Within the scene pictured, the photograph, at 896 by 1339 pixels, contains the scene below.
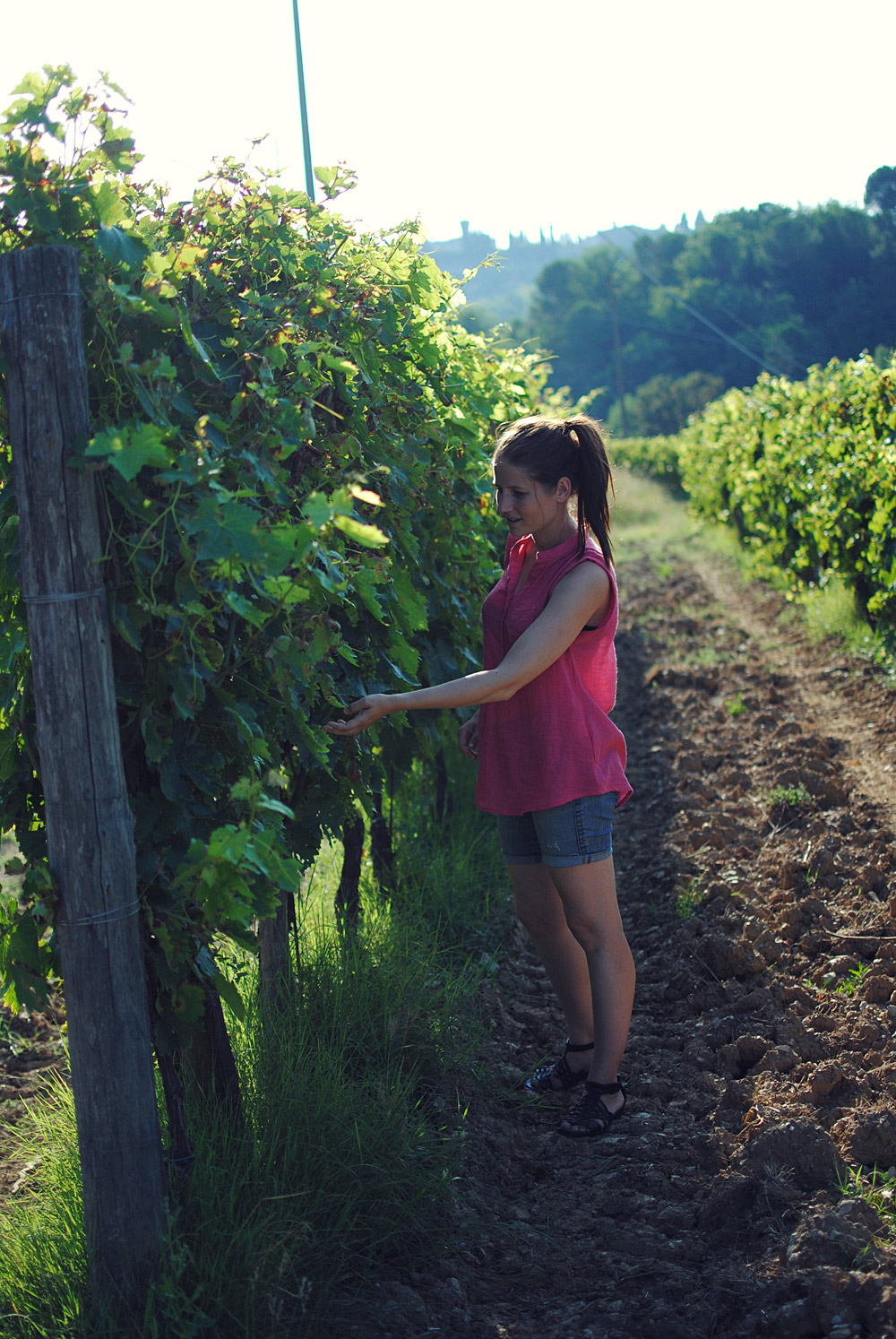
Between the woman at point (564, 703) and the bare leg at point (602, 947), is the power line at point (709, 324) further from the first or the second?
the bare leg at point (602, 947)

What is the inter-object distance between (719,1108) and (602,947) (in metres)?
0.56

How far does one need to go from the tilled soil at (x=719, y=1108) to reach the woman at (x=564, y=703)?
288mm

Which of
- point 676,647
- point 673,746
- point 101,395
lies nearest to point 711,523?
point 676,647

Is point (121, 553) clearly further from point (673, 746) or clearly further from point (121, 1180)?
point (673, 746)

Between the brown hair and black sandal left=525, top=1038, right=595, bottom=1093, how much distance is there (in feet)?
5.05

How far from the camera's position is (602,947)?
3.03m

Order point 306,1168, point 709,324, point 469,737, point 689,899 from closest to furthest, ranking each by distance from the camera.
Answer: point 306,1168 → point 469,737 → point 689,899 → point 709,324

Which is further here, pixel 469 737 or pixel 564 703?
pixel 469 737

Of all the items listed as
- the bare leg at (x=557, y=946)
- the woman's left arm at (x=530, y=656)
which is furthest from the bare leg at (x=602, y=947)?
the woman's left arm at (x=530, y=656)

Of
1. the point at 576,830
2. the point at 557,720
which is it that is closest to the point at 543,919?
the point at 576,830

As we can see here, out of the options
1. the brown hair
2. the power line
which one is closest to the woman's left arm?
the brown hair

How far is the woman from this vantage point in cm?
282

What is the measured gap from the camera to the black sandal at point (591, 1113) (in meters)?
3.07

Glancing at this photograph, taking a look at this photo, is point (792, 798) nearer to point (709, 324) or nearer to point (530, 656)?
point (530, 656)
